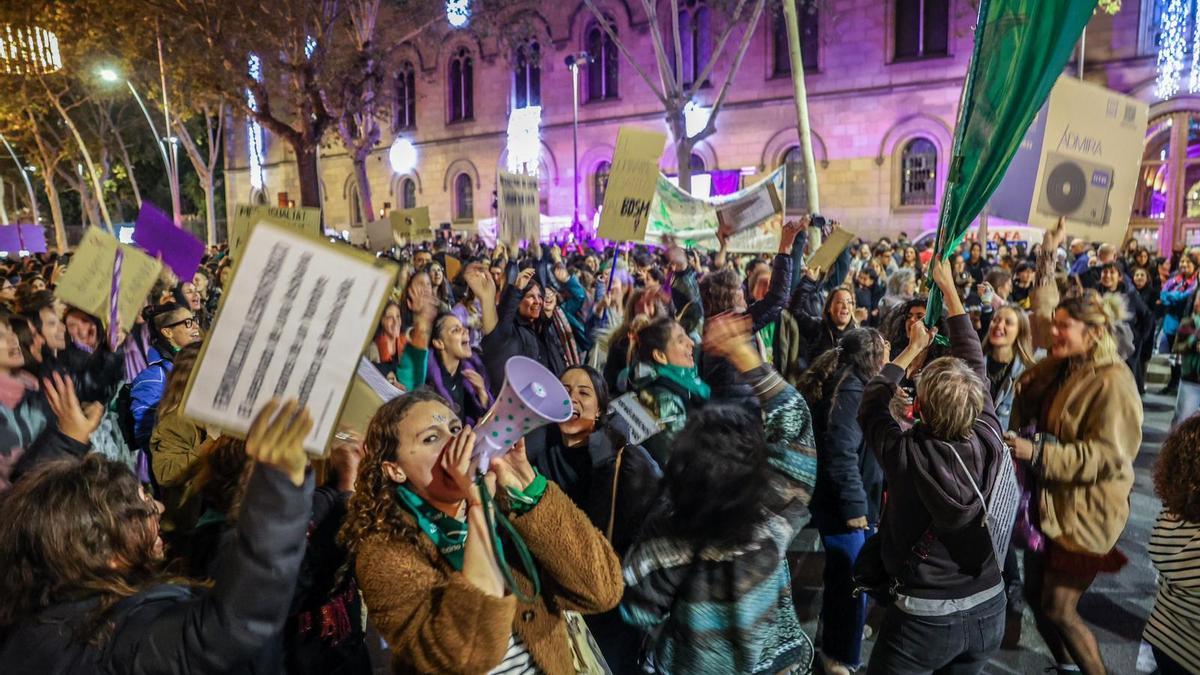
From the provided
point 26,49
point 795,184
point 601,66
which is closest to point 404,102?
point 601,66

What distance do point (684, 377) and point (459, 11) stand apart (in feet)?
80.7

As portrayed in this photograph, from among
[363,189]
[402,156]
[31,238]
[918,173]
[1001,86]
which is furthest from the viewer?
[402,156]

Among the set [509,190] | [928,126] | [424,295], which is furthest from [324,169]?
[424,295]

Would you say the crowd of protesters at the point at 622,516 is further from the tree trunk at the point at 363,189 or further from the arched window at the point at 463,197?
the arched window at the point at 463,197

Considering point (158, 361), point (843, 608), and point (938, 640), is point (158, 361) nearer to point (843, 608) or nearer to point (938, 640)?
point (843, 608)

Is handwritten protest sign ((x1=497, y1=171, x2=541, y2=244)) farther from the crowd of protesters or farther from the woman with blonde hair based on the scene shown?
the woman with blonde hair

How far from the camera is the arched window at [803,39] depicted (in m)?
26.9

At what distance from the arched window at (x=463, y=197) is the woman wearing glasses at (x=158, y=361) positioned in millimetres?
31631

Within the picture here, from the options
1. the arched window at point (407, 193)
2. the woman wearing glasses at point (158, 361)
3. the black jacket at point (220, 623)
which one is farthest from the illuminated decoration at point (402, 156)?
the black jacket at point (220, 623)

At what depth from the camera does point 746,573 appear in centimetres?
243

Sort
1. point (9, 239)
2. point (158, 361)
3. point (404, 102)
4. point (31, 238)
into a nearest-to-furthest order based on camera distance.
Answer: point (158, 361) < point (9, 239) < point (31, 238) < point (404, 102)

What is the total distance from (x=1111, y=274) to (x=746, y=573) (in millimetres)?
9054

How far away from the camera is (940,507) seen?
282 centimetres

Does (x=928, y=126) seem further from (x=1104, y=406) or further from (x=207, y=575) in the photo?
(x=207, y=575)
